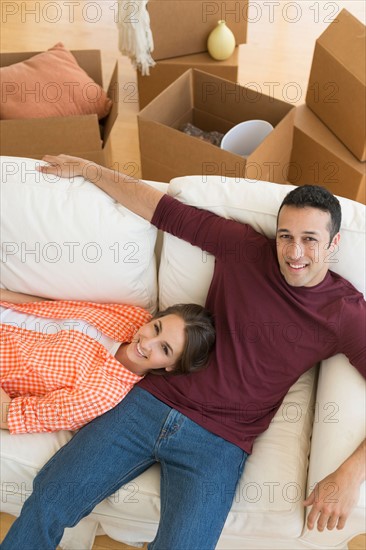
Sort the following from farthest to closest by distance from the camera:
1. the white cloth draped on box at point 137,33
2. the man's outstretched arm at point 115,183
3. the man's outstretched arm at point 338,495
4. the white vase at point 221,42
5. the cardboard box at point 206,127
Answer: the white vase at point 221,42 < the white cloth draped on box at point 137,33 < the cardboard box at point 206,127 < the man's outstretched arm at point 115,183 < the man's outstretched arm at point 338,495

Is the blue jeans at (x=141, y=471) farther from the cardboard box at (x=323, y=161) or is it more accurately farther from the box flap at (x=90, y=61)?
the box flap at (x=90, y=61)

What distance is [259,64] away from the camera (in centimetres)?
341

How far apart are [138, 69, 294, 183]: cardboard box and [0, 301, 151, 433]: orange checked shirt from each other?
63 cm

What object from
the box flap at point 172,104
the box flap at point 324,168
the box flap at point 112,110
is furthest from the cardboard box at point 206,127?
the box flap at point 112,110

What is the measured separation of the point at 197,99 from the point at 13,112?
74 cm

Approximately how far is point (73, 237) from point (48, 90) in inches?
36.2

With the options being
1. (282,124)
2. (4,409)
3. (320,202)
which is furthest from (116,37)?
(4,409)

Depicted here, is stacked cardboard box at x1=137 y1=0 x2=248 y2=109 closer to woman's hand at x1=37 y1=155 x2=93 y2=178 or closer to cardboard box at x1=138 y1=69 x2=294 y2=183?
cardboard box at x1=138 y1=69 x2=294 y2=183

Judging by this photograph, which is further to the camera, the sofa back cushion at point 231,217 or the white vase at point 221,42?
the white vase at point 221,42

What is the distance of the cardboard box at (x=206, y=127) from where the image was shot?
208 centimetres

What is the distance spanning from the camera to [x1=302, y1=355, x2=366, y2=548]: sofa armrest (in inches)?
56.1

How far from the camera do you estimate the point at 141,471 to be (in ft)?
5.10

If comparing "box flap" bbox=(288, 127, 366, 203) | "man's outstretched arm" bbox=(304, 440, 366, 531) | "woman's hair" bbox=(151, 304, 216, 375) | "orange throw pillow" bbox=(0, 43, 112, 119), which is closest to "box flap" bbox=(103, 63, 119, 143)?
"orange throw pillow" bbox=(0, 43, 112, 119)

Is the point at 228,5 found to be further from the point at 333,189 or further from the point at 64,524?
the point at 64,524
